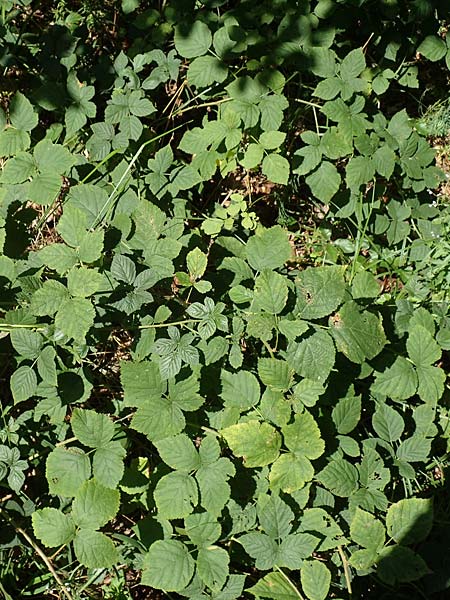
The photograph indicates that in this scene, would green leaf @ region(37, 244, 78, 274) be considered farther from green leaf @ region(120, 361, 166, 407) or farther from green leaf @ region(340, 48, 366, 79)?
green leaf @ region(340, 48, 366, 79)

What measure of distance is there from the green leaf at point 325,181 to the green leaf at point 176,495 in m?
1.31

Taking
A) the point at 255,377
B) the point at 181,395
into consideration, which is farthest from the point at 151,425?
the point at 255,377

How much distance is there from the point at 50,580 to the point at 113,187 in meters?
1.57

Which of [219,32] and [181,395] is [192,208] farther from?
[181,395]

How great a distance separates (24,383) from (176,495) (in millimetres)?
607

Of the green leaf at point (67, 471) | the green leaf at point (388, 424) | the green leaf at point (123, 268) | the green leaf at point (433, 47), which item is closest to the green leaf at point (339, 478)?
the green leaf at point (388, 424)

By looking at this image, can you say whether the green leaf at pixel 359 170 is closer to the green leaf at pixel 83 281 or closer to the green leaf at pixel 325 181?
the green leaf at pixel 325 181

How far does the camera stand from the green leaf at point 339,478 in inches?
92.4

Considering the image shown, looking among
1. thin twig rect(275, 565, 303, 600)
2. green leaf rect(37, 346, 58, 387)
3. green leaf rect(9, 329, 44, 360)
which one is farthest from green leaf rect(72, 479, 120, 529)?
thin twig rect(275, 565, 303, 600)

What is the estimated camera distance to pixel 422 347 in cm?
242

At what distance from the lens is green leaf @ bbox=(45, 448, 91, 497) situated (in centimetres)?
213

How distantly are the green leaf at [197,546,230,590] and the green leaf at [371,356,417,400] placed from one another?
0.79 m

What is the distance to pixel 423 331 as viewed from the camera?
2.40m

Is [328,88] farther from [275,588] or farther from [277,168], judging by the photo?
[275,588]
